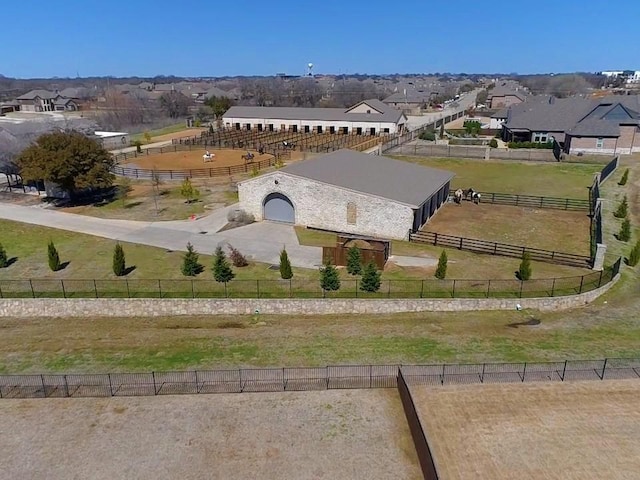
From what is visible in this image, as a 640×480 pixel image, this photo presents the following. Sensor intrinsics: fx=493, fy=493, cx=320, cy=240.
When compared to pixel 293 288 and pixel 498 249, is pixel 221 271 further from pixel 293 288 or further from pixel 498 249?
pixel 498 249

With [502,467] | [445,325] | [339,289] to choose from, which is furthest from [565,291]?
[502,467]

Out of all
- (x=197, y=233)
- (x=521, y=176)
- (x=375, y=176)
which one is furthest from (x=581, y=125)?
(x=197, y=233)

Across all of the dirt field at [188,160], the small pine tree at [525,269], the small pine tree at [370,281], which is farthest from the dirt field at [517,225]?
the dirt field at [188,160]

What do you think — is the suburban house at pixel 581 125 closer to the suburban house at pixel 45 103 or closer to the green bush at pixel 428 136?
the green bush at pixel 428 136

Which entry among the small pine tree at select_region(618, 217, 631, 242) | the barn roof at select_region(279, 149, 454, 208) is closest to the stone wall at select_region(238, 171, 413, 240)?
the barn roof at select_region(279, 149, 454, 208)

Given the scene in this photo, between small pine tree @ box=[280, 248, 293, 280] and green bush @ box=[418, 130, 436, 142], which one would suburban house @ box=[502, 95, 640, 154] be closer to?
green bush @ box=[418, 130, 436, 142]

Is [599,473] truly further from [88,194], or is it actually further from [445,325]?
[88,194]
